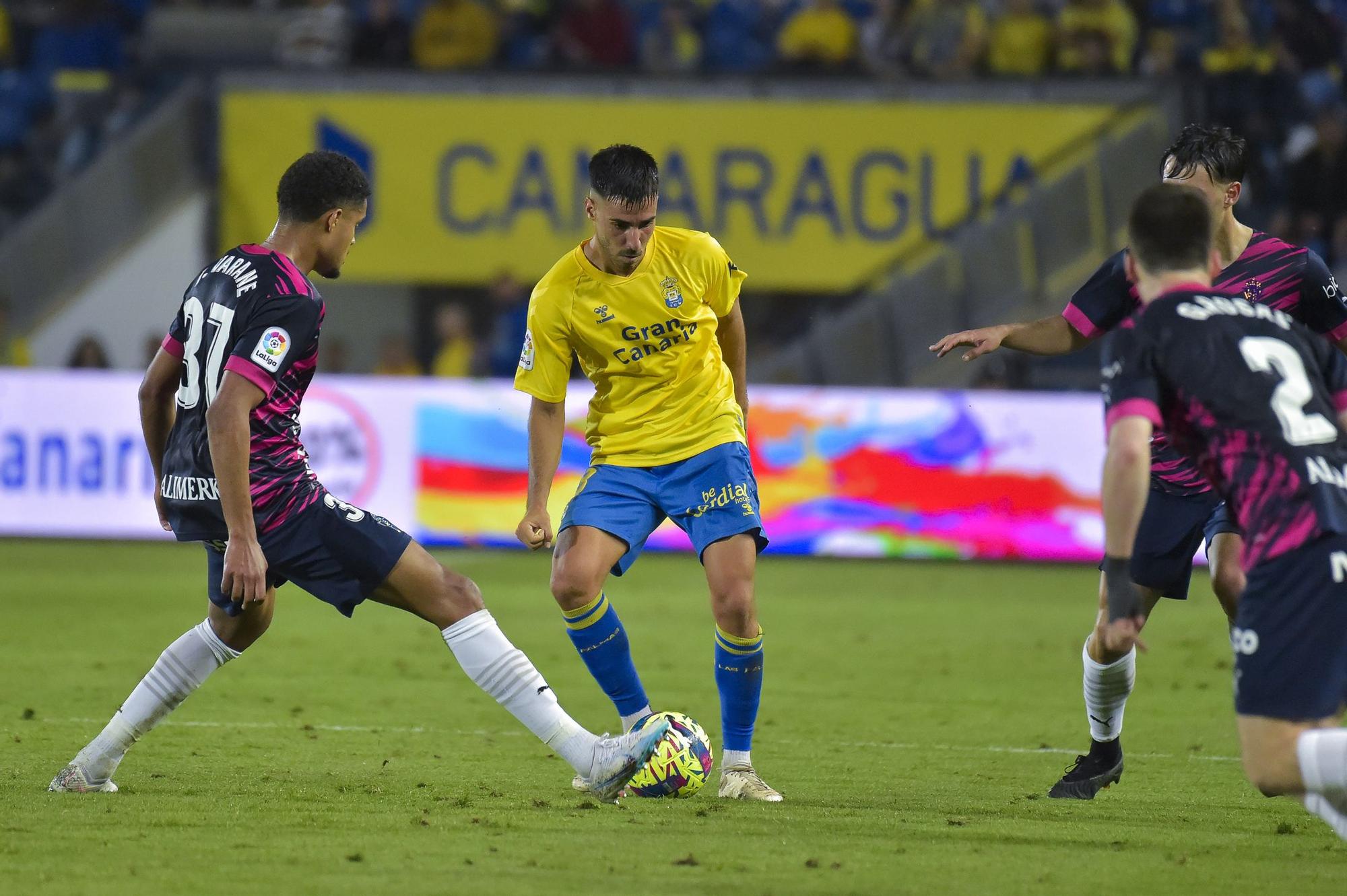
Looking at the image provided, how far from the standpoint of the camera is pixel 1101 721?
6.12 meters

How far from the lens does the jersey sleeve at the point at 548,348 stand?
6238 millimetres

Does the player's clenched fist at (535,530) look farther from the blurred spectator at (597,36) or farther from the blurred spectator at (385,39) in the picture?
the blurred spectator at (385,39)

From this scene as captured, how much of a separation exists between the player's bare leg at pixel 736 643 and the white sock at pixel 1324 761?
81.2 inches

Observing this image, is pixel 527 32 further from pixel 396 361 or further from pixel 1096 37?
pixel 1096 37

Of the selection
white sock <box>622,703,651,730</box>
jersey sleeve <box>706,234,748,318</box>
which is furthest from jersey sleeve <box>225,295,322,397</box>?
white sock <box>622,703,651,730</box>

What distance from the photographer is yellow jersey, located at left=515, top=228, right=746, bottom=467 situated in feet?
20.4

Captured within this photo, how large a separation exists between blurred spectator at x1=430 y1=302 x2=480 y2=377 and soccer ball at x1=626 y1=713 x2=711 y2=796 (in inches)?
414

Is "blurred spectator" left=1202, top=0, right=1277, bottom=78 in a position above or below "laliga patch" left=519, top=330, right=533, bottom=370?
above

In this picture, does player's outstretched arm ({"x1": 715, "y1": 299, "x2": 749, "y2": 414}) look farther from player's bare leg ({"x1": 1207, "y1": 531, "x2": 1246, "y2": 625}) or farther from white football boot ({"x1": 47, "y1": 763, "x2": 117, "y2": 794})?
white football boot ({"x1": 47, "y1": 763, "x2": 117, "y2": 794})

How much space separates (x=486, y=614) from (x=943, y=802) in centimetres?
161

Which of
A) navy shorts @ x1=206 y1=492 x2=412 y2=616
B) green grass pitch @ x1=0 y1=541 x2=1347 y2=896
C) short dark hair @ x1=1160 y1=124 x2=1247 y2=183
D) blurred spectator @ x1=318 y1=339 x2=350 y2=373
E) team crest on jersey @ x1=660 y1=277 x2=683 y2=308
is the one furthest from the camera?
blurred spectator @ x1=318 y1=339 x2=350 y2=373

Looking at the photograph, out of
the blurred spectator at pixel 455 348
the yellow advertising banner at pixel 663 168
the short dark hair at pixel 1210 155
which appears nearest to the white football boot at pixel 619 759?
the short dark hair at pixel 1210 155

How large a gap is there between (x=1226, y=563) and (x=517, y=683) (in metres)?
2.43

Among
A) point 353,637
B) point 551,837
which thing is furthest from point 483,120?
point 551,837
